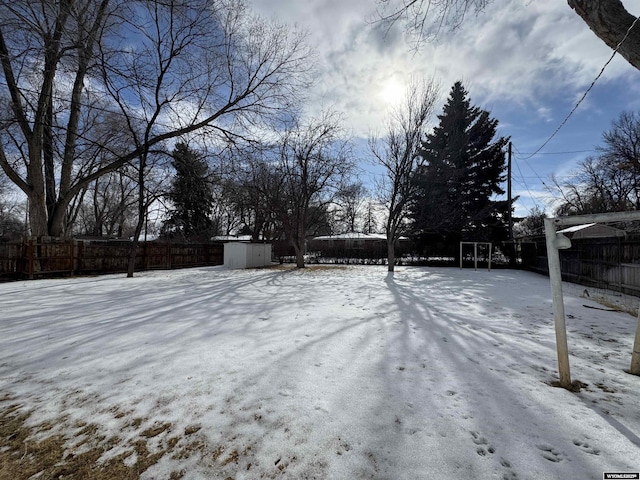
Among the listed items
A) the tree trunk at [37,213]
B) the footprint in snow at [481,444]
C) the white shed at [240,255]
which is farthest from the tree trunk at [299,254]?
the footprint in snow at [481,444]

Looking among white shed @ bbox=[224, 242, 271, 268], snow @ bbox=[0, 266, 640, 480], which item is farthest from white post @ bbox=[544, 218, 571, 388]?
white shed @ bbox=[224, 242, 271, 268]

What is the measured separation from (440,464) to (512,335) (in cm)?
320

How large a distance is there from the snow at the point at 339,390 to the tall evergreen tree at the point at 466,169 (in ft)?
50.7

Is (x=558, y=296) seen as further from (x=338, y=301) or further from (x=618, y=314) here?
(x=618, y=314)

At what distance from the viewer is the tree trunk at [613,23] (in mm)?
2748

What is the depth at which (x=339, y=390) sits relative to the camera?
2436mm

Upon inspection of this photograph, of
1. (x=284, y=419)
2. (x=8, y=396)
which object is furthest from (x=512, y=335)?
(x=8, y=396)

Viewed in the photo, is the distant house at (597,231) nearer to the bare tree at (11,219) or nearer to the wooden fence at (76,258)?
the wooden fence at (76,258)

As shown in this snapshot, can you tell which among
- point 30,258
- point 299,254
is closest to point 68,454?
point 30,258

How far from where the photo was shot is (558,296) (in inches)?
99.0

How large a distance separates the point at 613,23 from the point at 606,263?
9.13 metres

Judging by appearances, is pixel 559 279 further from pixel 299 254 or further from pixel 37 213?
pixel 37 213

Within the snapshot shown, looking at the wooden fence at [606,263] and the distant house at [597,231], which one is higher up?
the distant house at [597,231]

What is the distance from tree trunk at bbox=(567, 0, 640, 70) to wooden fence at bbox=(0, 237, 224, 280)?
51.8ft
